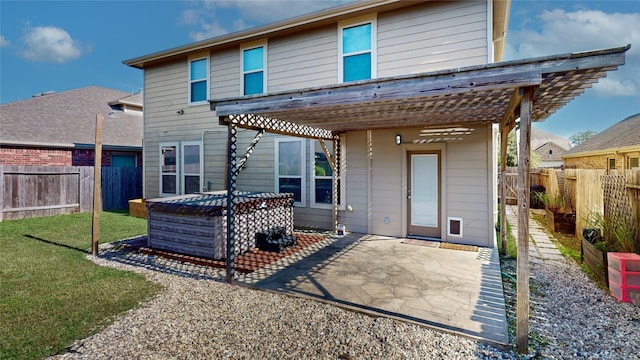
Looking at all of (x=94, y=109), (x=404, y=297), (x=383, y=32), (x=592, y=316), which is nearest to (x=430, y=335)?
(x=404, y=297)

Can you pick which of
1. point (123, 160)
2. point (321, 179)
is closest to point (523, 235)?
point (321, 179)

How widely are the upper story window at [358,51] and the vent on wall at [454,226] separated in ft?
11.8

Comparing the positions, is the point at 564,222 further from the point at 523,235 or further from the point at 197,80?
the point at 197,80

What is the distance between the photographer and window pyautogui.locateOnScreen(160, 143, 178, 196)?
10.2m

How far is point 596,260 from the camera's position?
4812mm

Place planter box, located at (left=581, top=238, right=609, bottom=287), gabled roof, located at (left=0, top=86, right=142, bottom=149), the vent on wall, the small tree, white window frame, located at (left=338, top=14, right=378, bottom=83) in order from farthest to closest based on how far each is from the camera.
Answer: the small tree, gabled roof, located at (left=0, top=86, right=142, bottom=149), white window frame, located at (left=338, top=14, right=378, bottom=83), the vent on wall, planter box, located at (left=581, top=238, right=609, bottom=287)

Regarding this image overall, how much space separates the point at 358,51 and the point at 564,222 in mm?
6710

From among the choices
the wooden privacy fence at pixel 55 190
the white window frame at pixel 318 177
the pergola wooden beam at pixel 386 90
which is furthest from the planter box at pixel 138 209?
the pergola wooden beam at pixel 386 90

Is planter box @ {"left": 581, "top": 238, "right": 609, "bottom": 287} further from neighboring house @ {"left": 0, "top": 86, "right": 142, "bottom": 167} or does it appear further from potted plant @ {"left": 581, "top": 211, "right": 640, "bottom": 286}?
neighboring house @ {"left": 0, "top": 86, "right": 142, "bottom": 167}

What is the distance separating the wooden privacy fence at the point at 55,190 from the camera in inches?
367

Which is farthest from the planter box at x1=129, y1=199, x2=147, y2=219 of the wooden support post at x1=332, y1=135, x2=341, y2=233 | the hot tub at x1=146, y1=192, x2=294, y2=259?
the wooden support post at x1=332, y1=135, x2=341, y2=233

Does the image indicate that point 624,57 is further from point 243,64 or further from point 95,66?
point 95,66

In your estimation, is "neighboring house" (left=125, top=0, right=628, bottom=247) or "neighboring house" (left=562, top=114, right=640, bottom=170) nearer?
"neighboring house" (left=125, top=0, right=628, bottom=247)

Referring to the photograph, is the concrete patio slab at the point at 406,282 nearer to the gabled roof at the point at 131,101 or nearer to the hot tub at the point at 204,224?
the hot tub at the point at 204,224
